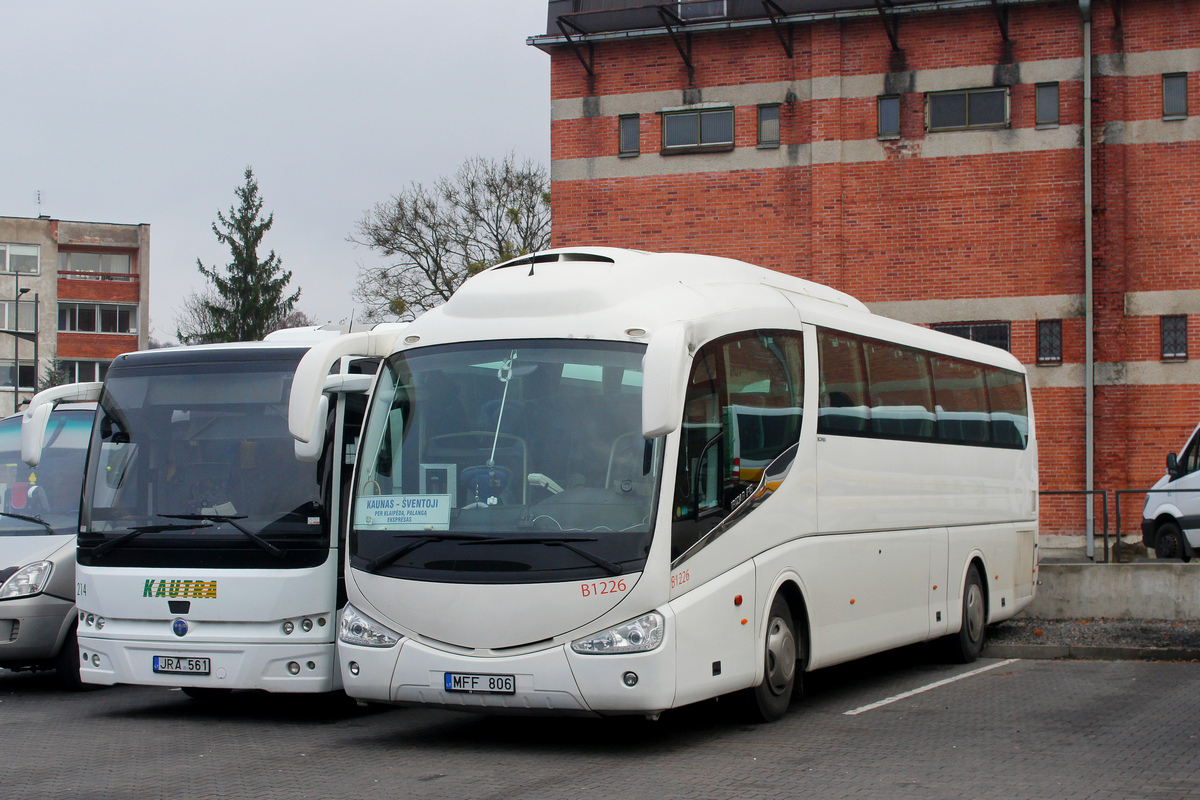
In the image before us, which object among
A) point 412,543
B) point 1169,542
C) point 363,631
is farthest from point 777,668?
point 1169,542

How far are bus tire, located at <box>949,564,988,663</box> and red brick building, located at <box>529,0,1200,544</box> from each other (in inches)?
429

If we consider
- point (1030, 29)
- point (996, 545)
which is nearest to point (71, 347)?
point (1030, 29)

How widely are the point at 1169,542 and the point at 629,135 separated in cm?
1287

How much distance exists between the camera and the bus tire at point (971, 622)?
13289mm

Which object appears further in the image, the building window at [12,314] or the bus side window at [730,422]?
the building window at [12,314]

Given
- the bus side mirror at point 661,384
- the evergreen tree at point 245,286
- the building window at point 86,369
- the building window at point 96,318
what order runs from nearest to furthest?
the bus side mirror at point 661,384, the evergreen tree at point 245,286, the building window at point 86,369, the building window at point 96,318

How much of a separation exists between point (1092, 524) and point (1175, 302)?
198 inches

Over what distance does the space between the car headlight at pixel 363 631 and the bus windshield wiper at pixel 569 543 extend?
923 millimetres

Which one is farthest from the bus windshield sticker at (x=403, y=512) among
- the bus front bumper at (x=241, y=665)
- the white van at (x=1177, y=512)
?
the white van at (x=1177, y=512)

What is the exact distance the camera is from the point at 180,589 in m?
9.63

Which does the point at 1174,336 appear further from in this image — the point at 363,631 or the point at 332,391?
the point at 363,631

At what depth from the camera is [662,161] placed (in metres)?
26.4

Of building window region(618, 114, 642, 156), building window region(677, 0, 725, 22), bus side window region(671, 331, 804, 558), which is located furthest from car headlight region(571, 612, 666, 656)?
building window region(677, 0, 725, 22)

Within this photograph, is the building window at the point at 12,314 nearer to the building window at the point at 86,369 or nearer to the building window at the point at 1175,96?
the building window at the point at 86,369
